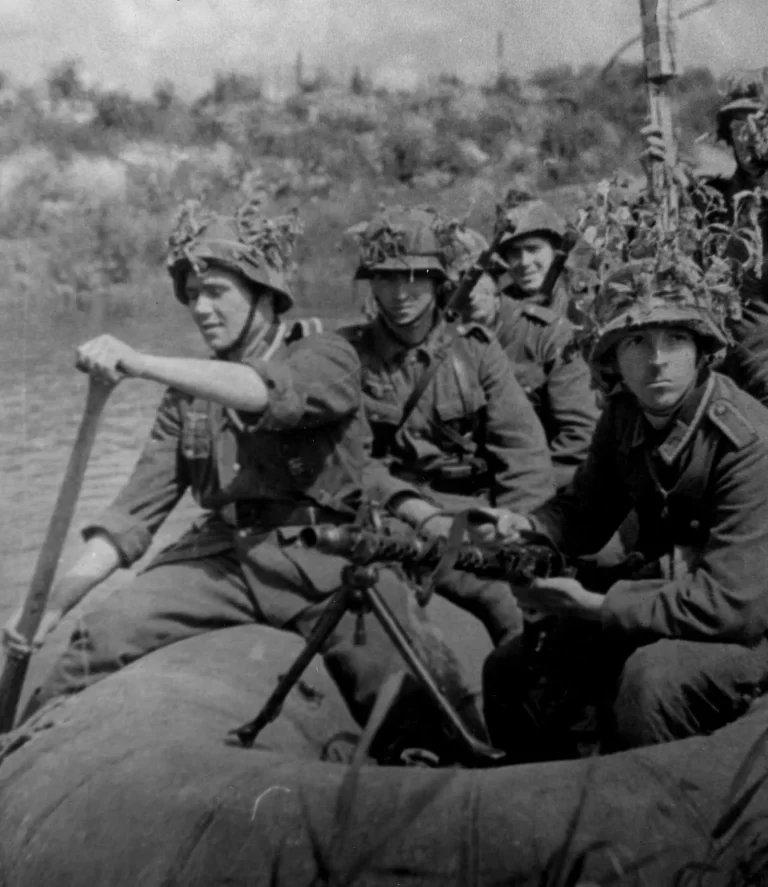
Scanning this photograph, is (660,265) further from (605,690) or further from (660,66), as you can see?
(660,66)

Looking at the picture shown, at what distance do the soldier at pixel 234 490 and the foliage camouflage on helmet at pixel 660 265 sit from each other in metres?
0.81

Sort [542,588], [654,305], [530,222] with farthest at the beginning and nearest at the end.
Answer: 1. [530,222]
2. [542,588]
3. [654,305]

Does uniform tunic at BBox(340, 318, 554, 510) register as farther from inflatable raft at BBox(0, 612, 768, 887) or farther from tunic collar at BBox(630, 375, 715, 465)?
inflatable raft at BBox(0, 612, 768, 887)

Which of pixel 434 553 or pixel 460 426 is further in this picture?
pixel 460 426

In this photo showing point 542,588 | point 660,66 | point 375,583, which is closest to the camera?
point 375,583

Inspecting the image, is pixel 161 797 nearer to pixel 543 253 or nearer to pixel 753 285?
pixel 753 285

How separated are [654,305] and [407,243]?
1780 millimetres

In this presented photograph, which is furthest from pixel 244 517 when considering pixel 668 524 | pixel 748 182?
pixel 748 182

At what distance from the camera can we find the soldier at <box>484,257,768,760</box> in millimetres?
2982

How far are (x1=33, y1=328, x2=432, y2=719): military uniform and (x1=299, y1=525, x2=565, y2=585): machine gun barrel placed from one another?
0.65 meters

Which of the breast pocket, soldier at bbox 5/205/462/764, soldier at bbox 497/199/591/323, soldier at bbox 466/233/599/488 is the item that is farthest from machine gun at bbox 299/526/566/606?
soldier at bbox 497/199/591/323

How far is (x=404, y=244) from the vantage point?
4.75 metres

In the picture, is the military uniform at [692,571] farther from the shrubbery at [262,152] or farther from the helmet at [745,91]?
the shrubbery at [262,152]

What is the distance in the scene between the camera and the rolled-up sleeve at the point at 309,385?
148 inches
